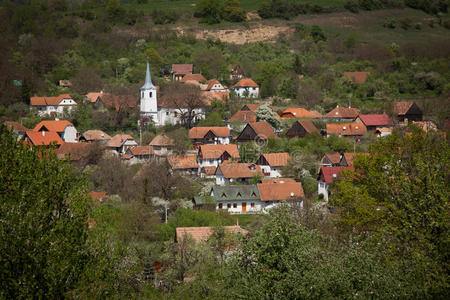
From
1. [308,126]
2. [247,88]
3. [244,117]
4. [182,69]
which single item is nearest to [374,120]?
[308,126]

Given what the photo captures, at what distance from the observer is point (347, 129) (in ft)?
135

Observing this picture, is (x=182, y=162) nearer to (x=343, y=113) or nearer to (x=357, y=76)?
(x=343, y=113)

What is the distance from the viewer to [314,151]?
37.8 m

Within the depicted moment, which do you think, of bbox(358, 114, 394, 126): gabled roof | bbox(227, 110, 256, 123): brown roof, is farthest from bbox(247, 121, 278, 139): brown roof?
bbox(358, 114, 394, 126): gabled roof

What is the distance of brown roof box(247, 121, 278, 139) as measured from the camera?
133ft

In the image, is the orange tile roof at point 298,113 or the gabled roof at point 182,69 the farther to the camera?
the gabled roof at point 182,69

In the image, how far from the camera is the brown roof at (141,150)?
3931 centimetres

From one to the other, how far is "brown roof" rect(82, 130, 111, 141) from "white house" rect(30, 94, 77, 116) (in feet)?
18.0

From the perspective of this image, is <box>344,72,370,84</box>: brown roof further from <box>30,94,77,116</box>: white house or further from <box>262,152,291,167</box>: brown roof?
<box>30,94,77,116</box>: white house

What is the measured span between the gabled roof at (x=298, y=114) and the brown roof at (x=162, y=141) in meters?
10.6

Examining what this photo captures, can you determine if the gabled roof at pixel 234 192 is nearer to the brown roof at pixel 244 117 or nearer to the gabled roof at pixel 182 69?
the brown roof at pixel 244 117

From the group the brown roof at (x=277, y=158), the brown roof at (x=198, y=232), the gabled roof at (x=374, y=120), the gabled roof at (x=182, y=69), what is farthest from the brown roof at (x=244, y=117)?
the brown roof at (x=198, y=232)

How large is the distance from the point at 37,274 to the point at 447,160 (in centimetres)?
943

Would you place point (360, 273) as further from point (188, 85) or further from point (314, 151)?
point (188, 85)
